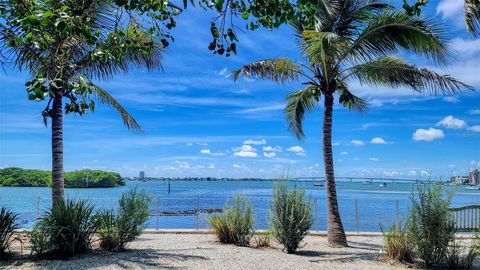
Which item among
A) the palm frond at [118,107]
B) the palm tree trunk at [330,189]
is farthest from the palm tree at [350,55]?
the palm frond at [118,107]

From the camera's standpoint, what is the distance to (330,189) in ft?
37.2

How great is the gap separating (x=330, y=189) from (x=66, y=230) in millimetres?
6619

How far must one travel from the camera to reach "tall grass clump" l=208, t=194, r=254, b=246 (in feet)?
34.7

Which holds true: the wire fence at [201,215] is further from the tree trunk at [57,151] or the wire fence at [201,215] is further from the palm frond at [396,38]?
the palm frond at [396,38]

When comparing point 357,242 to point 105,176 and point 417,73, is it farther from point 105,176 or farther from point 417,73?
point 105,176

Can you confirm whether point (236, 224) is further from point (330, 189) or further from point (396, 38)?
point (396, 38)

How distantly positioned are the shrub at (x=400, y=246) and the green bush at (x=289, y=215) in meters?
1.91

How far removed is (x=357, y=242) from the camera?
12.1 m

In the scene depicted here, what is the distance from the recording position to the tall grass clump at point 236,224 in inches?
416

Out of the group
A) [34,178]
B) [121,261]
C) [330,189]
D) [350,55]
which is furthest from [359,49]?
[34,178]

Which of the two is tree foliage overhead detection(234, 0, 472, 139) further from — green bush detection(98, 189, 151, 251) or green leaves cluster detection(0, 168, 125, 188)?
green leaves cluster detection(0, 168, 125, 188)

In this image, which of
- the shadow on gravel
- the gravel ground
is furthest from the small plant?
the shadow on gravel

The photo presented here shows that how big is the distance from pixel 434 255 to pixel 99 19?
9263 mm

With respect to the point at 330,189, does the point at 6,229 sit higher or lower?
lower
